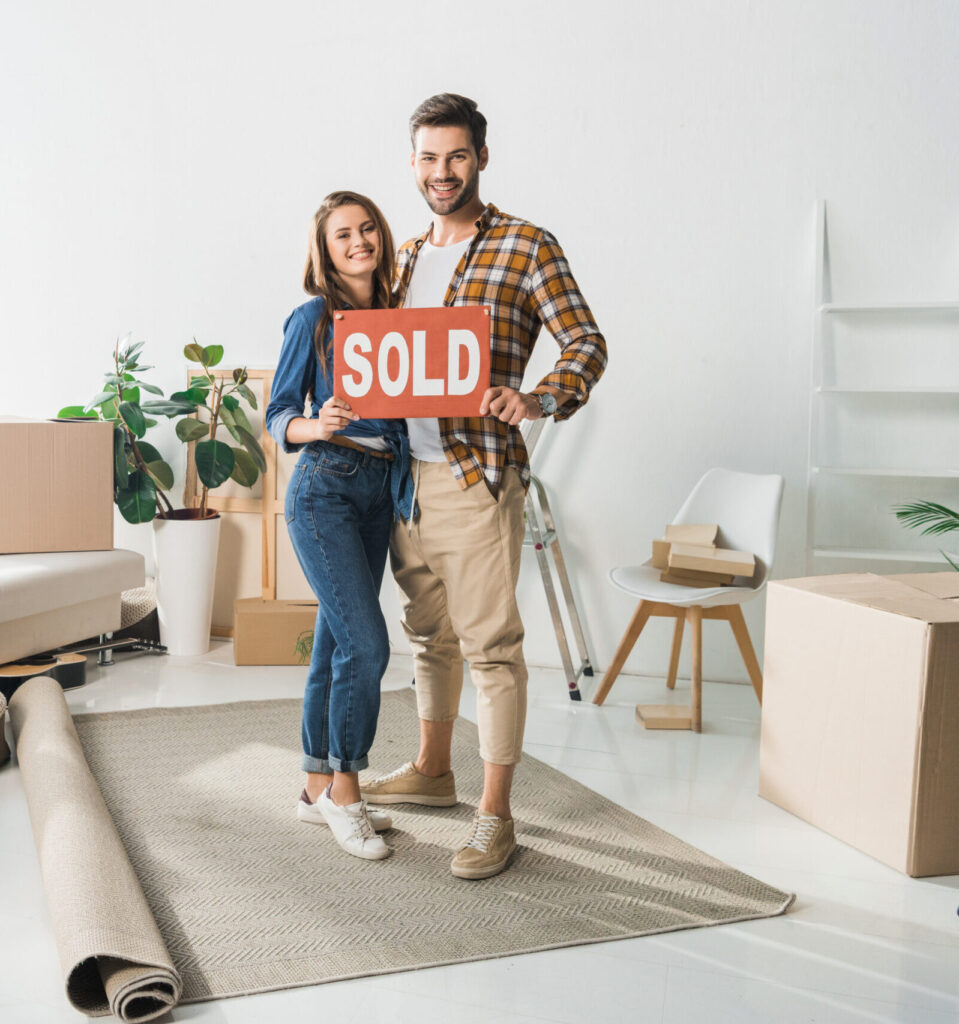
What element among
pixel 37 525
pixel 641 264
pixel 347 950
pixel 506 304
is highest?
pixel 641 264

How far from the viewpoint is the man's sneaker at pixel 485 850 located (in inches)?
79.0

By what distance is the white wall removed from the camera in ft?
10.9

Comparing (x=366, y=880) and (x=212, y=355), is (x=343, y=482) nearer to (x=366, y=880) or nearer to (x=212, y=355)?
(x=366, y=880)

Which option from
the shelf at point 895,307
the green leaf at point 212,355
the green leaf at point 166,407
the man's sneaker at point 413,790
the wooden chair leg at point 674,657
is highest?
the shelf at point 895,307

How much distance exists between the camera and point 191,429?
12.8 ft

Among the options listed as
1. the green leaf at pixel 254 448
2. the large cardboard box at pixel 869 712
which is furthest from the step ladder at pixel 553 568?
the green leaf at pixel 254 448

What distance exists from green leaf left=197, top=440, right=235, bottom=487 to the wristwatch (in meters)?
2.25

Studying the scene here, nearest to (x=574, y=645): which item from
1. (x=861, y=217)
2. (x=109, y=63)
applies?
(x=861, y=217)

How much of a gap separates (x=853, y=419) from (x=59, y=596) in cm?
272

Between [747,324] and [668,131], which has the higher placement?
[668,131]

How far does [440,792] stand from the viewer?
2.39 meters

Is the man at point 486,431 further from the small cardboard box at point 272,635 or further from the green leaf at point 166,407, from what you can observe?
the green leaf at point 166,407

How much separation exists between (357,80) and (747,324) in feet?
5.85

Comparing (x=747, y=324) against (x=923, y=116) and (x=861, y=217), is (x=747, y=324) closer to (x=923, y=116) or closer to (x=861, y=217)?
(x=861, y=217)
